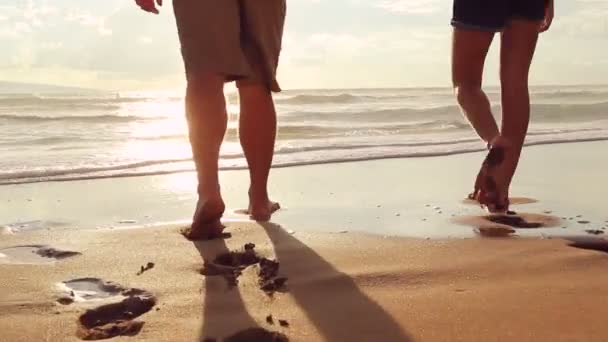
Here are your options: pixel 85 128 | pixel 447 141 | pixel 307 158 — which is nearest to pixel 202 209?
pixel 307 158

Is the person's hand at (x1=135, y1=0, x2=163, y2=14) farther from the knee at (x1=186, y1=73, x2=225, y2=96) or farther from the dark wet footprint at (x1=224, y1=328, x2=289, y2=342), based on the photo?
the dark wet footprint at (x1=224, y1=328, x2=289, y2=342)

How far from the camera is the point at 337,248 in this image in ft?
8.78

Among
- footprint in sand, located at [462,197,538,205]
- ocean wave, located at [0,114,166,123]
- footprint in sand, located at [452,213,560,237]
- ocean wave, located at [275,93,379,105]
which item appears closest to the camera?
footprint in sand, located at [452,213,560,237]

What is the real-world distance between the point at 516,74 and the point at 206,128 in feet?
4.52

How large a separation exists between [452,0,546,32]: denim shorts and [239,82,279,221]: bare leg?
94 centimetres

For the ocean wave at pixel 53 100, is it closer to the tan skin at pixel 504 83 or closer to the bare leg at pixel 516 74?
the tan skin at pixel 504 83

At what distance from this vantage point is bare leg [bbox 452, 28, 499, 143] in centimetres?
342

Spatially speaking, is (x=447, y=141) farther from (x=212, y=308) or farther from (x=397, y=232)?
(x=212, y=308)

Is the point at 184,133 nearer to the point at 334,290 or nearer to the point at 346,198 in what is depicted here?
the point at 346,198

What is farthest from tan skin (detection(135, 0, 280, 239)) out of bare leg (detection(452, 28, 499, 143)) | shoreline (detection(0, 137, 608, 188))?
shoreline (detection(0, 137, 608, 188))

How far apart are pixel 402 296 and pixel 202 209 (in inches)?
38.8

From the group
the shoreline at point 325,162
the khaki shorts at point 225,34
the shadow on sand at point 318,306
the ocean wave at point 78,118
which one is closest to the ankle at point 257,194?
the khaki shorts at point 225,34

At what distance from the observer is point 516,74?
132 inches

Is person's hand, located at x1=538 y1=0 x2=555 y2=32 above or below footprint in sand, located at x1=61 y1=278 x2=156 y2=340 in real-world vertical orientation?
above
